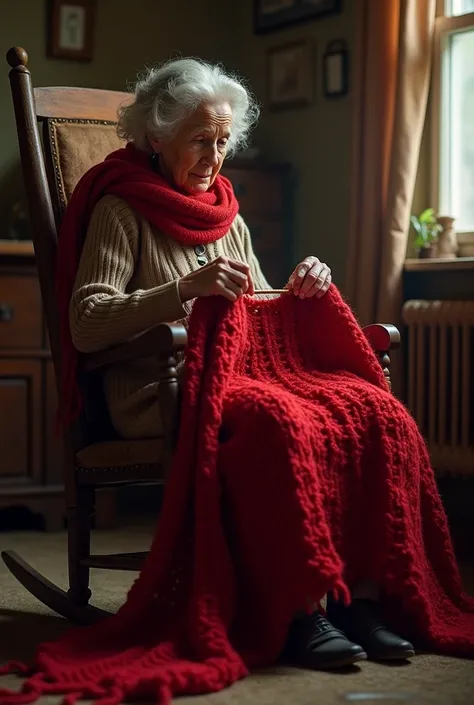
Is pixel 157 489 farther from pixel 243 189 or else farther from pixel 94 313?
pixel 94 313

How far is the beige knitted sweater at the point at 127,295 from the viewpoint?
205 centimetres

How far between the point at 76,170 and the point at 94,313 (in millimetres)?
501

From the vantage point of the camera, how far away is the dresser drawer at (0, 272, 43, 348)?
10.8 ft

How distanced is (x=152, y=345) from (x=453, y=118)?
6.10 feet

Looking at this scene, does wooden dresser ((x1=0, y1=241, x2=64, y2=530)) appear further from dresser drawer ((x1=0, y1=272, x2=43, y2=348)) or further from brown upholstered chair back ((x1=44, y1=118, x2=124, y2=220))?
brown upholstered chair back ((x1=44, y1=118, x2=124, y2=220))

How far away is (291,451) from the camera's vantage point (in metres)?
1.82

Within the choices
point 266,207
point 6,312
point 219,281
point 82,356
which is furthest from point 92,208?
point 266,207

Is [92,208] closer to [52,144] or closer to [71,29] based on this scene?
[52,144]

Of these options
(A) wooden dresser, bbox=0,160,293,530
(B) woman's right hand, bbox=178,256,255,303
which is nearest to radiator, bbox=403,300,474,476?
(A) wooden dresser, bbox=0,160,293,530

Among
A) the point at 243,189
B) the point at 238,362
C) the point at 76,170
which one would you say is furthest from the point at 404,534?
the point at 243,189

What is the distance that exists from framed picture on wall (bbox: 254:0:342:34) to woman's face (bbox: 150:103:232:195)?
153 centimetres

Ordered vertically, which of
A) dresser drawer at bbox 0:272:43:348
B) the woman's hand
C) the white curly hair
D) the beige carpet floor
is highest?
the white curly hair

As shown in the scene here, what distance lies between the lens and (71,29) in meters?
3.73

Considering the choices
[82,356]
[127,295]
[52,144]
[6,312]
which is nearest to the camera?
[127,295]
